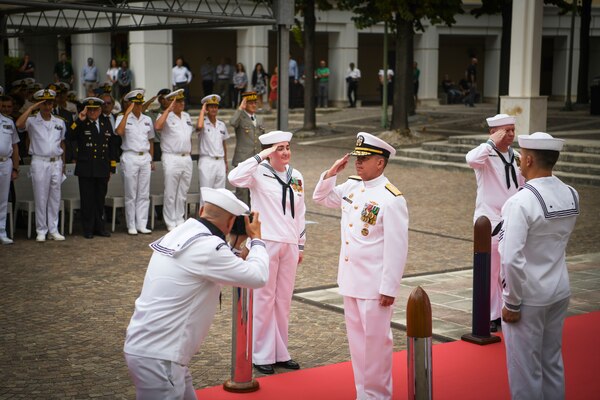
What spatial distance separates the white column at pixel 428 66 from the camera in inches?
1581

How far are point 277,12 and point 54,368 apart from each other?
8.35m

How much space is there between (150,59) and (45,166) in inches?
816

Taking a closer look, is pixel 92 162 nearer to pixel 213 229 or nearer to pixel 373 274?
pixel 373 274

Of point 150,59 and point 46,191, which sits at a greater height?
point 150,59

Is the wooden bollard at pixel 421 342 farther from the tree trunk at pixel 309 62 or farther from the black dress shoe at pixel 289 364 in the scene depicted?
the tree trunk at pixel 309 62

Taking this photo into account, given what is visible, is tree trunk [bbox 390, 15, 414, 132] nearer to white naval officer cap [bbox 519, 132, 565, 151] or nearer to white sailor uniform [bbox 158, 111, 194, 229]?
white sailor uniform [bbox 158, 111, 194, 229]

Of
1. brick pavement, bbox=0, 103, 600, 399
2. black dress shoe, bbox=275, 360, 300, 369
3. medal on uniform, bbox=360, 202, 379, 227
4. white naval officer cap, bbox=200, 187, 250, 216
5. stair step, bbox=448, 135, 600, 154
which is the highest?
white naval officer cap, bbox=200, 187, 250, 216

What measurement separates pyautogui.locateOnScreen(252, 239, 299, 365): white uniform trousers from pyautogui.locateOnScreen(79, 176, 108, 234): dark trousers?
6472 mm

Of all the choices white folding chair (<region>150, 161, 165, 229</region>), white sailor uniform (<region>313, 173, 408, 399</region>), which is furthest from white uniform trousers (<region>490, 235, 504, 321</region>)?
white folding chair (<region>150, 161, 165, 229</region>)

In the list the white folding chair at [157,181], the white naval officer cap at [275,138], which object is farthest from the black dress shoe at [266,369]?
the white folding chair at [157,181]

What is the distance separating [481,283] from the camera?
8.16 metres

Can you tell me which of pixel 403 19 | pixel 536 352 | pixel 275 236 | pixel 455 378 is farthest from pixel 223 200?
pixel 403 19

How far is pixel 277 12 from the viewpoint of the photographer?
569 inches

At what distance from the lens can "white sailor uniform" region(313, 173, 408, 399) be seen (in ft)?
21.0
